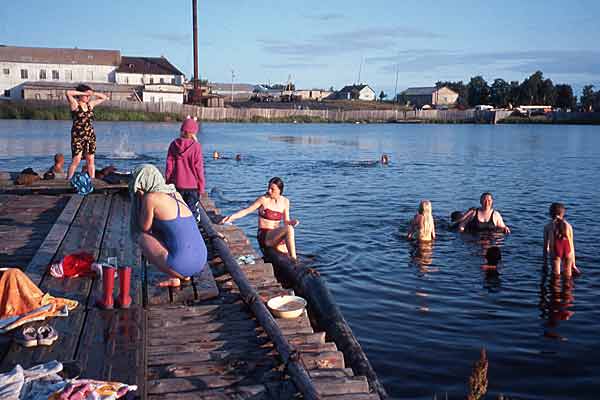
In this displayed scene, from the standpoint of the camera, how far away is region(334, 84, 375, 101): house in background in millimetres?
144125

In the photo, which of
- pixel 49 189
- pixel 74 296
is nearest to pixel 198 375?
pixel 74 296

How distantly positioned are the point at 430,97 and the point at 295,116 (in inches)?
2419

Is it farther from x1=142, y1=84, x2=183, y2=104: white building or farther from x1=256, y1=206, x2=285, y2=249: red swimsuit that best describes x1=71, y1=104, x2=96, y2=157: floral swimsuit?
x1=142, y1=84, x2=183, y2=104: white building

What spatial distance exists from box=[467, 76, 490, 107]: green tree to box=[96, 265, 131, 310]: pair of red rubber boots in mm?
139585

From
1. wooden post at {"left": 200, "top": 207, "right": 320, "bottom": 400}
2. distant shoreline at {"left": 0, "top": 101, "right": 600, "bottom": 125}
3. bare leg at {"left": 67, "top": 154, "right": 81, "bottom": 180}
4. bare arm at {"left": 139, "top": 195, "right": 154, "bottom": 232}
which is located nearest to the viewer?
wooden post at {"left": 200, "top": 207, "right": 320, "bottom": 400}

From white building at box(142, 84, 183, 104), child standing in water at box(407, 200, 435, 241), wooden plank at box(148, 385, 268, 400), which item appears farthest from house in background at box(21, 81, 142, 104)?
wooden plank at box(148, 385, 268, 400)

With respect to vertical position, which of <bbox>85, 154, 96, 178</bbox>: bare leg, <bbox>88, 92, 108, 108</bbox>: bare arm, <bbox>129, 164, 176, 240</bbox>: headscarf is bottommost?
<bbox>85, 154, 96, 178</bbox>: bare leg

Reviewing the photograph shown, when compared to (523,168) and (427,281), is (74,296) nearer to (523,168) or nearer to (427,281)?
(427,281)

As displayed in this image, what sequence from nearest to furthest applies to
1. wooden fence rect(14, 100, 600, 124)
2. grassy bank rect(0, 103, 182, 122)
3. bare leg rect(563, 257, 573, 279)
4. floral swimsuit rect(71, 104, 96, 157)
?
bare leg rect(563, 257, 573, 279)
floral swimsuit rect(71, 104, 96, 157)
grassy bank rect(0, 103, 182, 122)
wooden fence rect(14, 100, 600, 124)

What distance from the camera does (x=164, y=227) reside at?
623cm

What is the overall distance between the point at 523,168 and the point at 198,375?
31.1 m

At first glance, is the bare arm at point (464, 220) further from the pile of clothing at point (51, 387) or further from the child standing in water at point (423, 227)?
the pile of clothing at point (51, 387)

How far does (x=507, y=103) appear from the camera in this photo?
12950 centimetres

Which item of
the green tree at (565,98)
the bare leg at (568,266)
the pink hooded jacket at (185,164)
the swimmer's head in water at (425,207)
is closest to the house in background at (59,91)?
the swimmer's head in water at (425,207)
